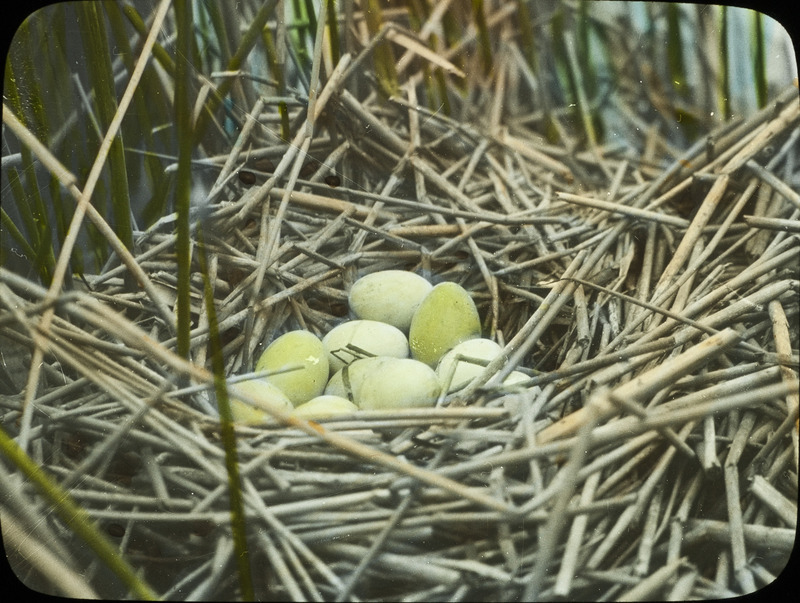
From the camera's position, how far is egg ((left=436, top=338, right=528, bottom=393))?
43 centimetres

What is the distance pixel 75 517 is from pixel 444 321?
25cm

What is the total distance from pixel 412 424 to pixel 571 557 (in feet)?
0.38

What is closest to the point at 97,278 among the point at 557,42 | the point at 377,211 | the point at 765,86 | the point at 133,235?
the point at 133,235

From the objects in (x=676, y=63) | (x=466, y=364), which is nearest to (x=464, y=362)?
(x=466, y=364)

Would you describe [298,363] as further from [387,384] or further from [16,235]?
[16,235]

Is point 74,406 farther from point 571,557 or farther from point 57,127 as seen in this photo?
point 571,557

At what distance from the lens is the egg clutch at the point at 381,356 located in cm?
43

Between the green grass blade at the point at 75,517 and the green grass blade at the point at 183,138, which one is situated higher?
the green grass blade at the point at 183,138

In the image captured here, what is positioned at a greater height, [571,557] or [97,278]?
[97,278]

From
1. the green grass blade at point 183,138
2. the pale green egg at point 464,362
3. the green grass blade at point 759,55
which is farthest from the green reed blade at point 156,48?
the green grass blade at point 759,55

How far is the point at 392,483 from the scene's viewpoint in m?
0.41

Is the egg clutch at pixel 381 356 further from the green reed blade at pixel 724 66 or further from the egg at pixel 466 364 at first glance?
the green reed blade at pixel 724 66

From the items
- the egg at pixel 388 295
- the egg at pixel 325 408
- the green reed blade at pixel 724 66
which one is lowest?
the egg at pixel 325 408

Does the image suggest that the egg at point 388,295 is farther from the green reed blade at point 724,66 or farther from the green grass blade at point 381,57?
the green reed blade at point 724,66
